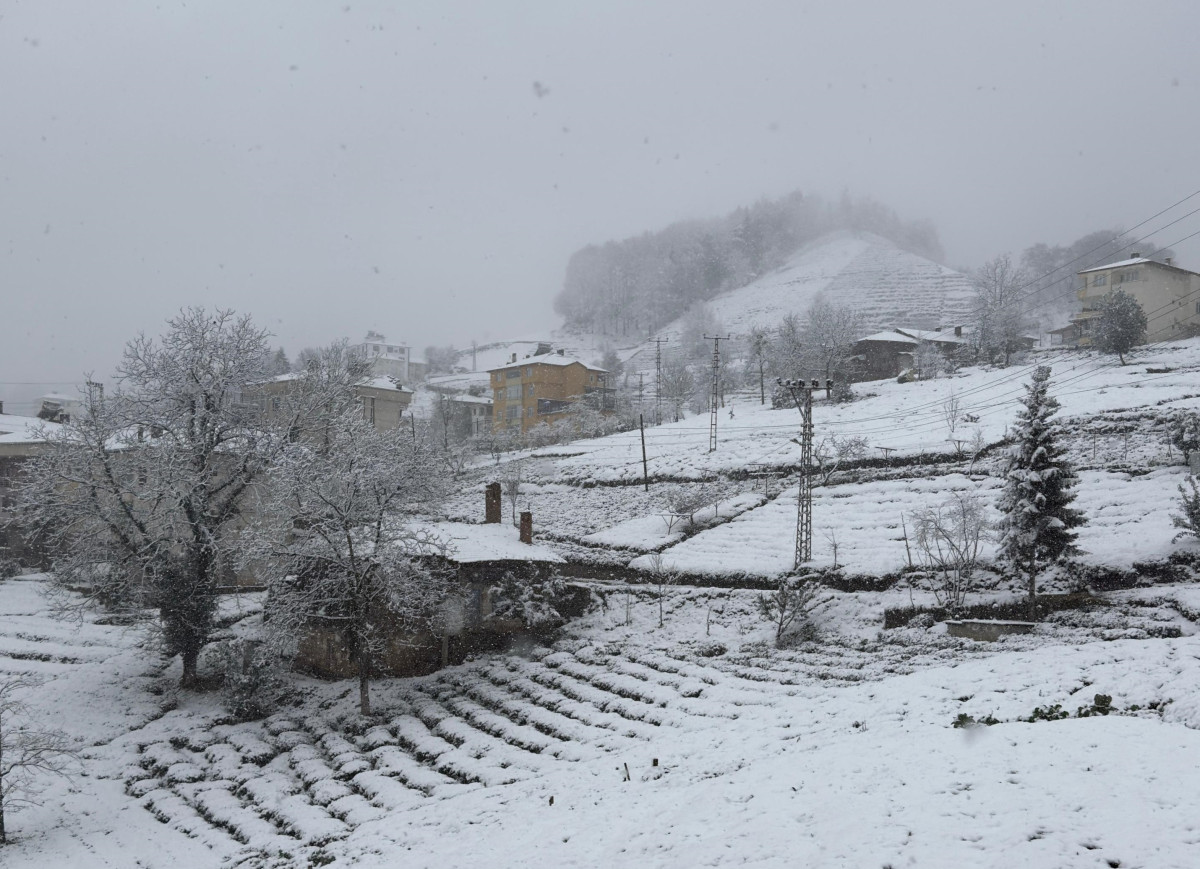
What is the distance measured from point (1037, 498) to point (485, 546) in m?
18.3

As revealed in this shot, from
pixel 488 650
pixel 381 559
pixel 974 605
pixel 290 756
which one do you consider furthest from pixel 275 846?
pixel 974 605

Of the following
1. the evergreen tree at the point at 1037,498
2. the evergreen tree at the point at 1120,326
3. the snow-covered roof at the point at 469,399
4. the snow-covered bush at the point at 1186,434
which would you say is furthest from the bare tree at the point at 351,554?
the snow-covered roof at the point at 469,399

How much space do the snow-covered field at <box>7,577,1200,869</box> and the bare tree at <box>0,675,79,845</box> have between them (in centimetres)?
55

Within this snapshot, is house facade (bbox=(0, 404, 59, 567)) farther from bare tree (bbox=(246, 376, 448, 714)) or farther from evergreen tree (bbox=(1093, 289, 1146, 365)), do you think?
evergreen tree (bbox=(1093, 289, 1146, 365))

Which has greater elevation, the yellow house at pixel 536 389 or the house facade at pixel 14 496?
the yellow house at pixel 536 389

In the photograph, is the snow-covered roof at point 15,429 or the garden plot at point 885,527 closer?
the garden plot at point 885,527

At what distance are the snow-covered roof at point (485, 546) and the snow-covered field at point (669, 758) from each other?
11.0ft

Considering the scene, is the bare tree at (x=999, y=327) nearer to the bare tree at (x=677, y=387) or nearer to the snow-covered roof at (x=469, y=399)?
the bare tree at (x=677, y=387)

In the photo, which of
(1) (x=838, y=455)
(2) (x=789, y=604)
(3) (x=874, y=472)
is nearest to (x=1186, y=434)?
(3) (x=874, y=472)

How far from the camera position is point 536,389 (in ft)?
278

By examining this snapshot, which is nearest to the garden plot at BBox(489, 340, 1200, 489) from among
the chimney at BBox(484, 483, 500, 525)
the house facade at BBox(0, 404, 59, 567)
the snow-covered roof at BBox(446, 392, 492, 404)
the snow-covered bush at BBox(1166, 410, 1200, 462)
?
the snow-covered bush at BBox(1166, 410, 1200, 462)

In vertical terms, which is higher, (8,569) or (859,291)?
(859,291)

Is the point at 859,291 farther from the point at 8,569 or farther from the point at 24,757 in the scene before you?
the point at 24,757

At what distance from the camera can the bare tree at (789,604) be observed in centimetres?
2608
